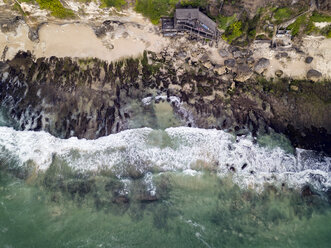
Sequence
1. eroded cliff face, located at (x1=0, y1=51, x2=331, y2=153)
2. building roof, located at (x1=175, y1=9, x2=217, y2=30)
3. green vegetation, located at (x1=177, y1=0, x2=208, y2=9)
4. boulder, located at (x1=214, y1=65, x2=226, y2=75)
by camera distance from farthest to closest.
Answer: boulder, located at (x1=214, y1=65, x2=226, y2=75) < green vegetation, located at (x1=177, y1=0, x2=208, y2=9) < building roof, located at (x1=175, y1=9, x2=217, y2=30) < eroded cliff face, located at (x1=0, y1=51, x2=331, y2=153)

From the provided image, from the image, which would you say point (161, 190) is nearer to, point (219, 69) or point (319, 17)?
point (219, 69)

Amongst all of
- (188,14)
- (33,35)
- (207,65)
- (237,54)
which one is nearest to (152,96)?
(207,65)

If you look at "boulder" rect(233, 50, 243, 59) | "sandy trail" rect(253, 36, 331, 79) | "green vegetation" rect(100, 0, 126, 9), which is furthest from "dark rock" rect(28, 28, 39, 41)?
"sandy trail" rect(253, 36, 331, 79)

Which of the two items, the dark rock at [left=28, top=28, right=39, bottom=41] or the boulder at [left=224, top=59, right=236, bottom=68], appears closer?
the dark rock at [left=28, top=28, right=39, bottom=41]

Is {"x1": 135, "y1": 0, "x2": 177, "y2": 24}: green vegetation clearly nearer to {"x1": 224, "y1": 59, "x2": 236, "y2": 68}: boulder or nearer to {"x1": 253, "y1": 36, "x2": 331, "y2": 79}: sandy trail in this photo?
{"x1": 224, "y1": 59, "x2": 236, "y2": 68}: boulder

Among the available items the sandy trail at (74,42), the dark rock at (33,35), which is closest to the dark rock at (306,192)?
the sandy trail at (74,42)

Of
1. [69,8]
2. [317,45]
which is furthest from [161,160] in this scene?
[317,45]

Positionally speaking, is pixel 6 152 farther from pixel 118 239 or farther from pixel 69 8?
pixel 69 8
